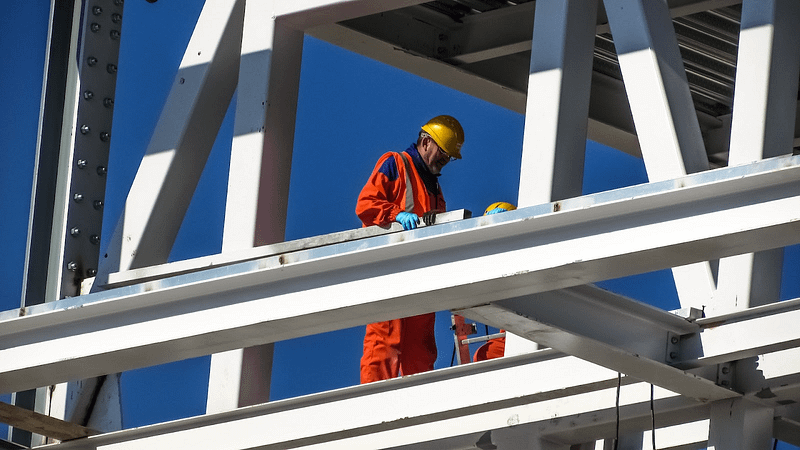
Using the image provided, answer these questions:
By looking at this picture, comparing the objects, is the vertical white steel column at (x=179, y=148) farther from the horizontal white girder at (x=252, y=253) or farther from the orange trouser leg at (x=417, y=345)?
the orange trouser leg at (x=417, y=345)

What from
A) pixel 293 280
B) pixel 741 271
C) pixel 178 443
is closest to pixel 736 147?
pixel 741 271

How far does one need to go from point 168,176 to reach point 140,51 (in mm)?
18430

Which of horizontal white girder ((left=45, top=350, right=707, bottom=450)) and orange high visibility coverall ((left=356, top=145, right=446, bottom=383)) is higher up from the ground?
orange high visibility coverall ((left=356, top=145, right=446, bottom=383))

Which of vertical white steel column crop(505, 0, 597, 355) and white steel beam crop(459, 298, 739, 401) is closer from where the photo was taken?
white steel beam crop(459, 298, 739, 401)

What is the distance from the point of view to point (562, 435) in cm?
898

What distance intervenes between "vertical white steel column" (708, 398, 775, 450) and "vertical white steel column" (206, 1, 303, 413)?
8.38 feet

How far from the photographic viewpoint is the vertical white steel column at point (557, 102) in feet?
25.6

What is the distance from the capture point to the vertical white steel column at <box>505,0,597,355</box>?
7797mm

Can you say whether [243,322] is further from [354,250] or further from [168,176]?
[168,176]

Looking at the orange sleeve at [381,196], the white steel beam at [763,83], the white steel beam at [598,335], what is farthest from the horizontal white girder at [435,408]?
the white steel beam at [763,83]

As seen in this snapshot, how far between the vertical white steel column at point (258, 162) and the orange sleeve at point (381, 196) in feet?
3.14

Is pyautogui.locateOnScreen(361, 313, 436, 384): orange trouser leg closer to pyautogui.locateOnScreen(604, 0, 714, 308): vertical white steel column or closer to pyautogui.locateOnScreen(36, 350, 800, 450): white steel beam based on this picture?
pyautogui.locateOnScreen(36, 350, 800, 450): white steel beam

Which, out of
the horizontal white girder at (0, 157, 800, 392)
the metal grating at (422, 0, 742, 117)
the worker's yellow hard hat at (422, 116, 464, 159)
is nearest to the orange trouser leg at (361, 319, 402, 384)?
the worker's yellow hard hat at (422, 116, 464, 159)

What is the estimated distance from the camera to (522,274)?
249 inches
